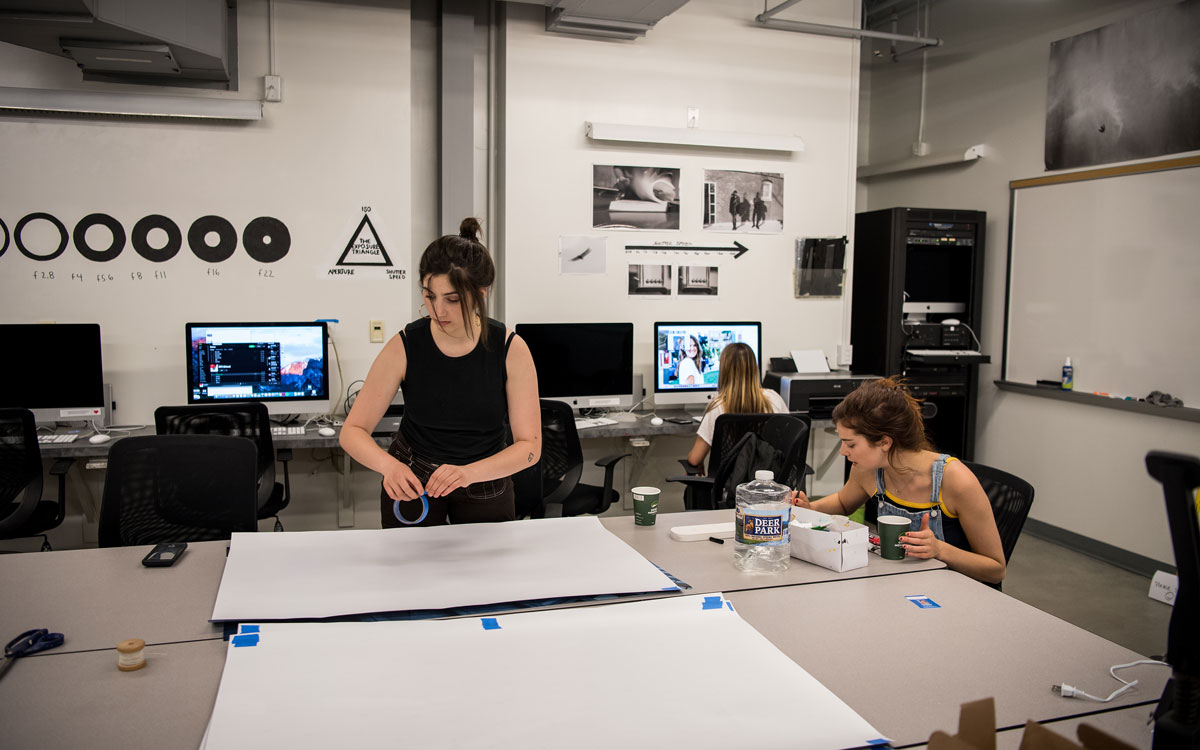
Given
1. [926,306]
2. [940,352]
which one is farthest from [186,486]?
[926,306]

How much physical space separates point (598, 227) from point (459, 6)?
143 centimetres

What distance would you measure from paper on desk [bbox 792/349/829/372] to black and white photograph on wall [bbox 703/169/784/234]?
0.77m

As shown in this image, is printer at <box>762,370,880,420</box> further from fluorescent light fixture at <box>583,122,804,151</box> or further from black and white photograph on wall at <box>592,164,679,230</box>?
fluorescent light fixture at <box>583,122,804,151</box>

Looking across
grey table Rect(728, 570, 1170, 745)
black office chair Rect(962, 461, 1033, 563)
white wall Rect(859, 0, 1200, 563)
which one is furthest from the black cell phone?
white wall Rect(859, 0, 1200, 563)

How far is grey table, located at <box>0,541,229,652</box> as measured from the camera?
1528 millimetres

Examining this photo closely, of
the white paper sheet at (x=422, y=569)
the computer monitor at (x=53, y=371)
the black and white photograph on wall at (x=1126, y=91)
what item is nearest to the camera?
the white paper sheet at (x=422, y=569)

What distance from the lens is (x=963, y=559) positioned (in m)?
2.01

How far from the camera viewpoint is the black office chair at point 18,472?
328cm

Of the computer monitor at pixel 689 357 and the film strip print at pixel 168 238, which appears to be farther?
the computer monitor at pixel 689 357

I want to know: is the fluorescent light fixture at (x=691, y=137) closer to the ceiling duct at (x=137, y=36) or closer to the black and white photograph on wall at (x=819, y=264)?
the black and white photograph on wall at (x=819, y=264)

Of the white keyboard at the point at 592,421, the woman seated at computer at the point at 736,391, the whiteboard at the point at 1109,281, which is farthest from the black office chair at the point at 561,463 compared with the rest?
the whiteboard at the point at 1109,281

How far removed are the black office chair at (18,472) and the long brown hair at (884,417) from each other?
10.5 ft

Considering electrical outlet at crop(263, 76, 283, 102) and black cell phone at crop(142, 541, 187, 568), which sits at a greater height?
electrical outlet at crop(263, 76, 283, 102)

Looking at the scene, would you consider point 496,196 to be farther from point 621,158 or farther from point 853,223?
point 853,223
